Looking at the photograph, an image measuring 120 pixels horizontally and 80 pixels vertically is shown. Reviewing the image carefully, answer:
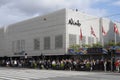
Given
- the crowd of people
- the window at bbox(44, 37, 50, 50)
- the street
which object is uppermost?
the window at bbox(44, 37, 50, 50)

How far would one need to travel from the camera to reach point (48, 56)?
54.1 meters

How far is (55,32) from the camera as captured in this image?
174 ft

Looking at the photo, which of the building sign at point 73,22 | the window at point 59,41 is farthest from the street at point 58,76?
the building sign at point 73,22

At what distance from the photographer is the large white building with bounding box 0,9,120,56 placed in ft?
168

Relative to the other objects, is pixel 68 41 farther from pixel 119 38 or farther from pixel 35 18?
pixel 119 38

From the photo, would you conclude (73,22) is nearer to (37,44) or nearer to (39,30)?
(39,30)

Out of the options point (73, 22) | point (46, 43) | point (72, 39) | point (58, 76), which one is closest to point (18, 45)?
point (46, 43)

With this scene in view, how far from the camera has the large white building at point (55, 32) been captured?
5122 cm

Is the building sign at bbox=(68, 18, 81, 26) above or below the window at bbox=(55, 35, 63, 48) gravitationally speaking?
above

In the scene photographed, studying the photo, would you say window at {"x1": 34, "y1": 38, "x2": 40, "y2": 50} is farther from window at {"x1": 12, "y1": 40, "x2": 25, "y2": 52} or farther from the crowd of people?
the crowd of people

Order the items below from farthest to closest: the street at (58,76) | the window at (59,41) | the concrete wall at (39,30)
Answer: the concrete wall at (39,30) < the window at (59,41) < the street at (58,76)

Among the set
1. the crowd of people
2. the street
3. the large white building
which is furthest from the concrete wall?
the street

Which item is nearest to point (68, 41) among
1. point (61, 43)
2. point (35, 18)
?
point (61, 43)

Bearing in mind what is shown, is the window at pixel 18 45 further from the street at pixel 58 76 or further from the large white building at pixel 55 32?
the street at pixel 58 76
